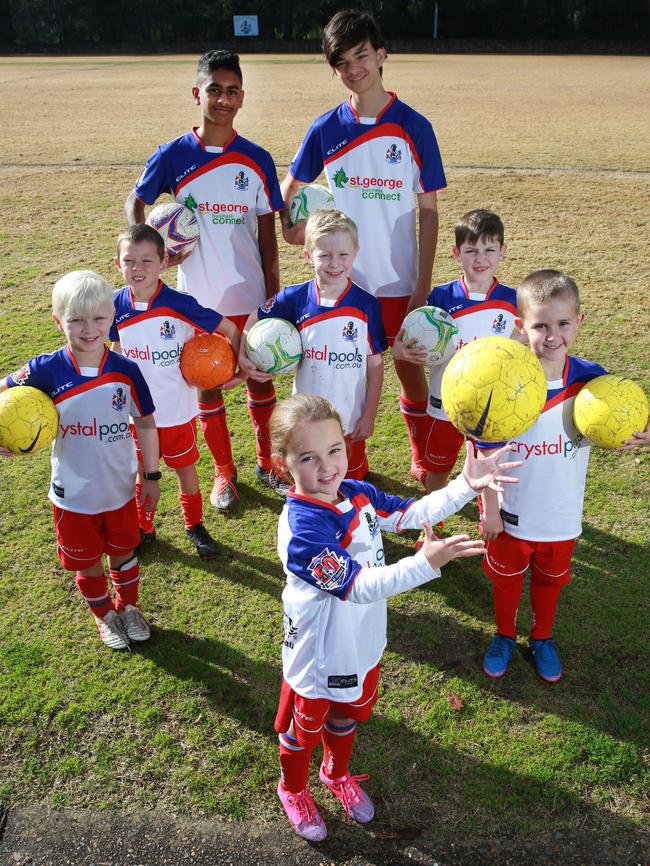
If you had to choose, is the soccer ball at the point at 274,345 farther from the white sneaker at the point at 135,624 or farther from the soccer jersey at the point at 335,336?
the white sneaker at the point at 135,624

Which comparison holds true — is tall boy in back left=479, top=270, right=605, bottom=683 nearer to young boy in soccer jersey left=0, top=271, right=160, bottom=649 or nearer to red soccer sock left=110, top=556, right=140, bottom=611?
young boy in soccer jersey left=0, top=271, right=160, bottom=649

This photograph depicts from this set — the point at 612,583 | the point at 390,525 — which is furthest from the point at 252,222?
Result: the point at 612,583

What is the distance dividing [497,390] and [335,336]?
137 cm

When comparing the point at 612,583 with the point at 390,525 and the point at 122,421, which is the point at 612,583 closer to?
the point at 390,525

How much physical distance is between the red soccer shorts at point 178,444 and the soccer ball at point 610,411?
238cm

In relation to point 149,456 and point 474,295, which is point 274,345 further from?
point 474,295

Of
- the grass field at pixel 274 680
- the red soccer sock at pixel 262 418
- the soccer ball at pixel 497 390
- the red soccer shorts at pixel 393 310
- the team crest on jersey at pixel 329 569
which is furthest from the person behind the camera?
the red soccer sock at pixel 262 418

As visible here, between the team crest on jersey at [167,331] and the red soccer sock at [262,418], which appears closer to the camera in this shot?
the team crest on jersey at [167,331]

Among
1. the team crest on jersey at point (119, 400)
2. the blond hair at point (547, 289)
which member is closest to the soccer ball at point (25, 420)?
the team crest on jersey at point (119, 400)

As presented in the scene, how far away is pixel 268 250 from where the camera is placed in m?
5.08

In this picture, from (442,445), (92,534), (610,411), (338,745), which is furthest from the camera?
(442,445)

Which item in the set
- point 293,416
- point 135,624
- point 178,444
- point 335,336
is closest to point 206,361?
point 178,444

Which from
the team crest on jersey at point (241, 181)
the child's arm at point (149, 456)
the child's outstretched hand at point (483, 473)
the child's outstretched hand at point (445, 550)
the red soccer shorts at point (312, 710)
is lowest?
the red soccer shorts at point (312, 710)

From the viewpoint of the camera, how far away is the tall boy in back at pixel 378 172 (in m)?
4.50
